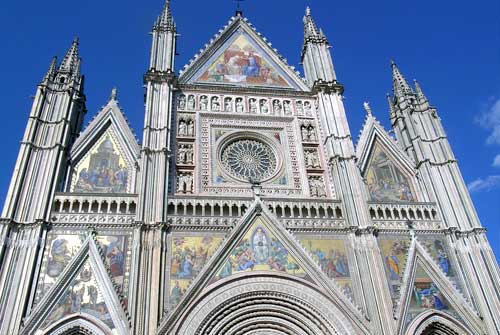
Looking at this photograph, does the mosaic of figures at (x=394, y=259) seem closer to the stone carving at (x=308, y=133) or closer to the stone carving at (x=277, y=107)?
the stone carving at (x=308, y=133)

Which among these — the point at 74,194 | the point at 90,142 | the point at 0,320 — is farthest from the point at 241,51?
the point at 0,320

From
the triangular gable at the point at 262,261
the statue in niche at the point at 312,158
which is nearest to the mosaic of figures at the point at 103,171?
the triangular gable at the point at 262,261

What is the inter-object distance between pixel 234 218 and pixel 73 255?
15.8 feet

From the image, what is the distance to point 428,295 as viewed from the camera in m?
13.8

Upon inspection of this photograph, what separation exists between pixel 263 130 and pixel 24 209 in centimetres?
857

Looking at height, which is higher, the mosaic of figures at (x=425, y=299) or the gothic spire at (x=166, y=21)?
the gothic spire at (x=166, y=21)

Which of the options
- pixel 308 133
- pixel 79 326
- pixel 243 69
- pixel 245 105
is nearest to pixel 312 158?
pixel 308 133

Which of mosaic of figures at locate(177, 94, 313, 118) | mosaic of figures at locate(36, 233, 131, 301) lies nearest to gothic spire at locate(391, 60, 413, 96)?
mosaic of figures at locate(177, 94, 313, 118)

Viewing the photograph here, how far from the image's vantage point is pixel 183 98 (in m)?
17.8

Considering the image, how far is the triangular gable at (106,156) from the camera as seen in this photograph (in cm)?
Answer: 1486

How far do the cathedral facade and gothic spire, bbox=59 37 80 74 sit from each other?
8cm

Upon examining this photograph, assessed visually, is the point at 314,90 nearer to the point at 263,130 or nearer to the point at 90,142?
the point at 263,130

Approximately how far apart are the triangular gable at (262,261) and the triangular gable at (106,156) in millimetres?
3722

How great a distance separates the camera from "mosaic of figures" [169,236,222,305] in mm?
12922
